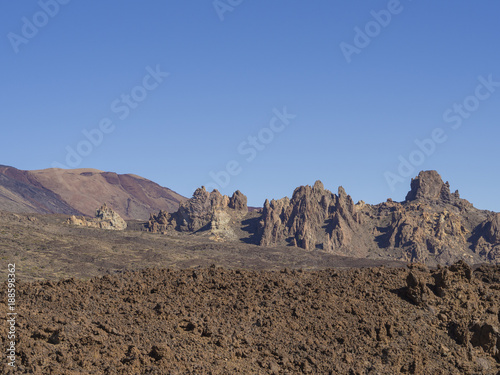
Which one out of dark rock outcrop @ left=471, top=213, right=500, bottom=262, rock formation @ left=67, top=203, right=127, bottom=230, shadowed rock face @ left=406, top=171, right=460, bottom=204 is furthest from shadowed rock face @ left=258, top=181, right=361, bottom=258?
rock formation @ left=67, top=203, right=127, bottom=230

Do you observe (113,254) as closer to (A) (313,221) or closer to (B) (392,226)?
(A) (313,221)

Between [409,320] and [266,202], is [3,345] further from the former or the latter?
[266,202]

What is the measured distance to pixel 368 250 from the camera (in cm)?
16350

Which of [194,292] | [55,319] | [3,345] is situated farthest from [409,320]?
[3,345]

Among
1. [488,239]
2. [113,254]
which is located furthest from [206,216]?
[113,254]

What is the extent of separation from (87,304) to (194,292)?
3.84 m

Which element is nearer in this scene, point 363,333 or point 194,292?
point 363,333

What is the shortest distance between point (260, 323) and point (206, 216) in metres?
157

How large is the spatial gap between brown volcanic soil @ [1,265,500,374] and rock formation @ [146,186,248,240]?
457 ft

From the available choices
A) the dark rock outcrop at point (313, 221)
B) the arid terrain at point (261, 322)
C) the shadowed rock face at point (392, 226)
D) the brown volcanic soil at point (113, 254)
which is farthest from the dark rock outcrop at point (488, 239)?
the arid terrain at point (261, 322)

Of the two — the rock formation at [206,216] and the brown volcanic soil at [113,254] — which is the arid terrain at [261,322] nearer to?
the brown volcanic soil at [113,254]

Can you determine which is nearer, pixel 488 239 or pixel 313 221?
pixel 488 239

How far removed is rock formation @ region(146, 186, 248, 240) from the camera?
170900 millimetres

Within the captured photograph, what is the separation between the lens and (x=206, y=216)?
17662 centimetres
